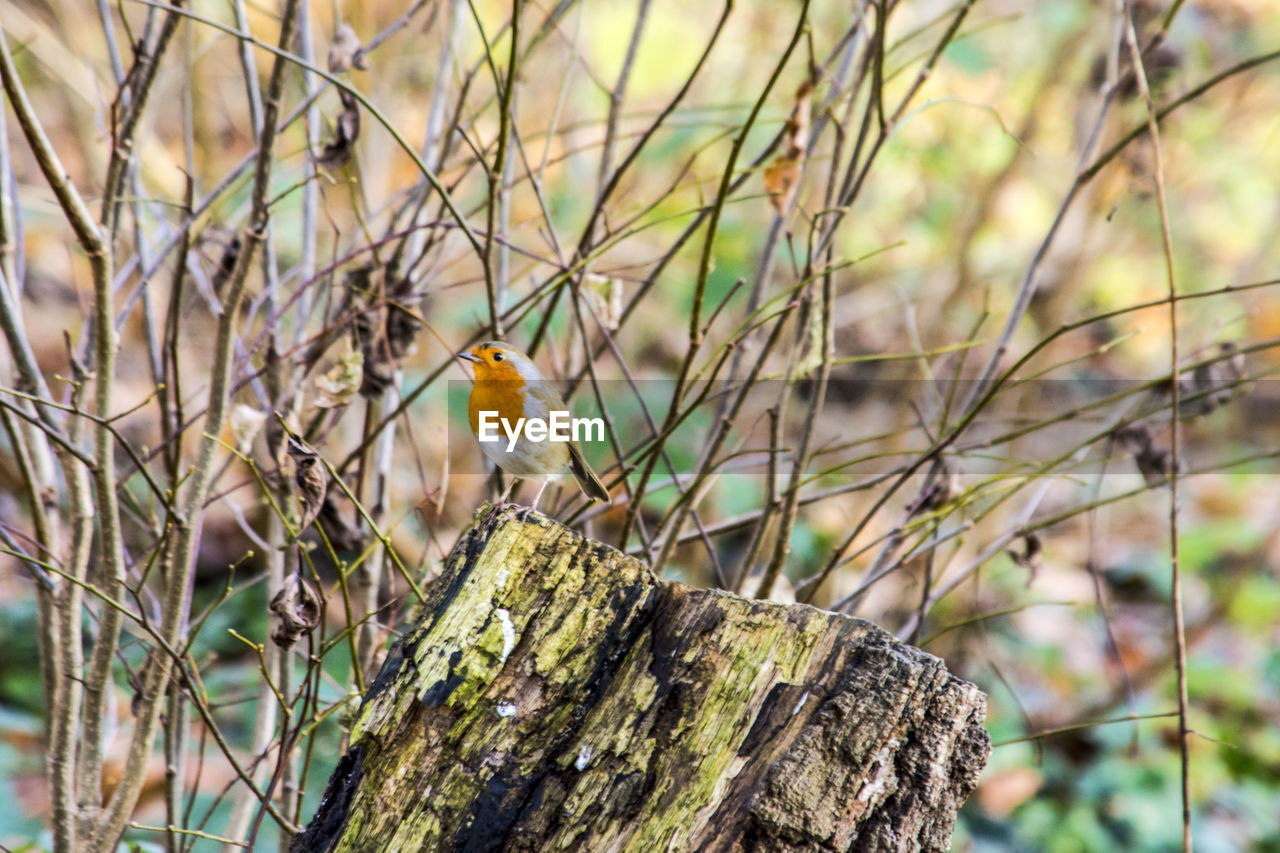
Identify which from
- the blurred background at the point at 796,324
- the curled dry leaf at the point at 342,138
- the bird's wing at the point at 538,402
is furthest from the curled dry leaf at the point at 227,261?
the bird's wing at the point at 538,402

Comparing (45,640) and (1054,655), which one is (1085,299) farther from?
(45,640)

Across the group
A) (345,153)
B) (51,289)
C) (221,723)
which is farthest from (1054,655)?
(51,289)

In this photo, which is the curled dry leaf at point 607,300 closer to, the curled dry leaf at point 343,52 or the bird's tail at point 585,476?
the bird's tail at point 585,476

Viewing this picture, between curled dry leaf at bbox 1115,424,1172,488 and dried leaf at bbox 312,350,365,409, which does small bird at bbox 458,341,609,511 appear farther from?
curled dry leaf at bbox 1115,424,1172,488

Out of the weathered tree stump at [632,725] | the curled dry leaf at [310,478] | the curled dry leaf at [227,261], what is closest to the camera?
the weathered tree stump at [632,725]

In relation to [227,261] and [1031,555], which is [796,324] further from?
[227,261]

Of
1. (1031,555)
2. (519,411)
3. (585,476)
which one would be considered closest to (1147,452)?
(1031,555)

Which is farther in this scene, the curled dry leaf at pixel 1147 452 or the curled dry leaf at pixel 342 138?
the curled dry leaf at pixel 1147 452
